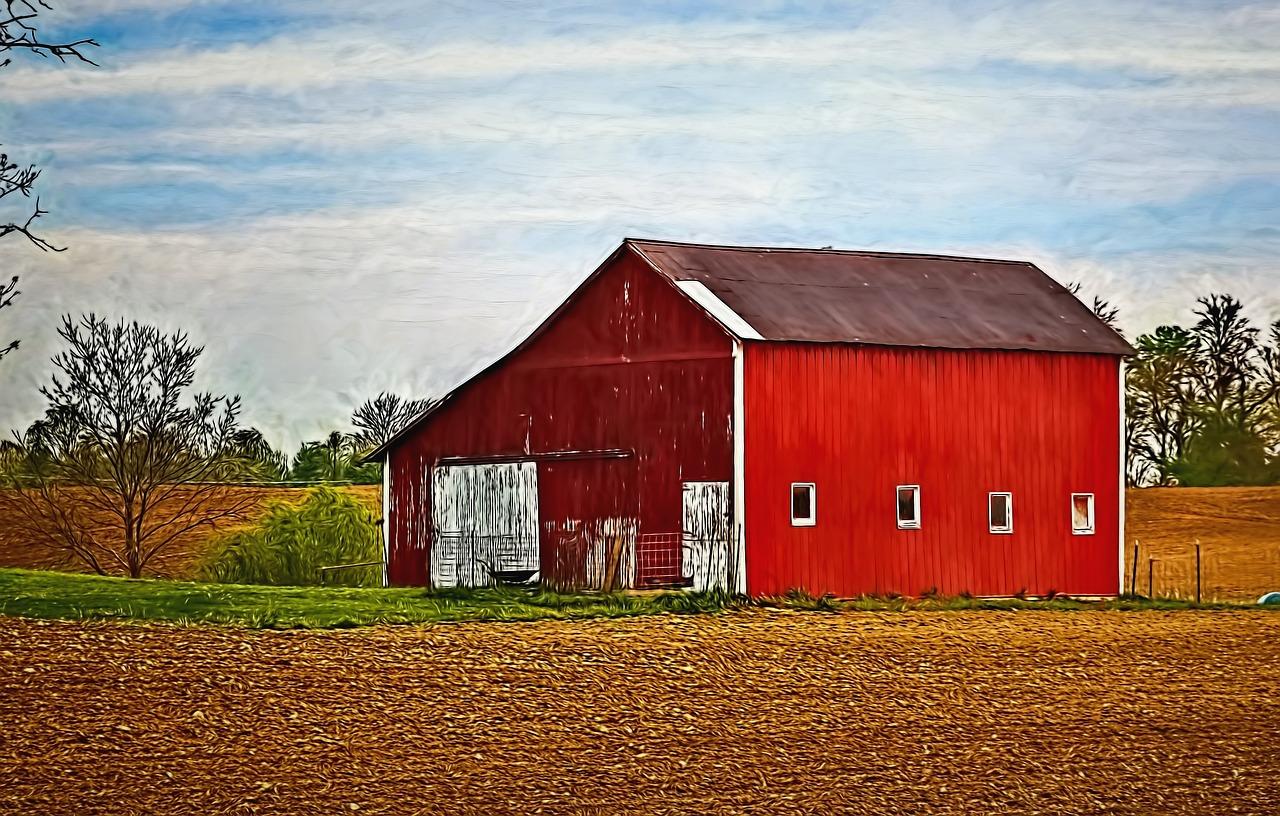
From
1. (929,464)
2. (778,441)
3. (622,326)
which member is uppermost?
(622,326)

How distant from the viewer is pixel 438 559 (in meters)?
32.9

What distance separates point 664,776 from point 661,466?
1467cm

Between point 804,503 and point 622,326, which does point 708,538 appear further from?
point 622,326

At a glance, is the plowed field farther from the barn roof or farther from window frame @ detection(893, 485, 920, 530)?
window frame @ detection(893, 485, 920, 530)

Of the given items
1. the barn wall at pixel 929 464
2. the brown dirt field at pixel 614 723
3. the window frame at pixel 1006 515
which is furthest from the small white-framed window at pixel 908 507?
the brown dirt field at pixel 614 723

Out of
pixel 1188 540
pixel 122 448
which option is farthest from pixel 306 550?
pixel 1188 540

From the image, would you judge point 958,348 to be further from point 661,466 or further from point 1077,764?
point 1077,764

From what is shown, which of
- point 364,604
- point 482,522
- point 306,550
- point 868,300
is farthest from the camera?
point 306,550

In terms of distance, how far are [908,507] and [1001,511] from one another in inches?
79.2

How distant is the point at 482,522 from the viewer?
1266 inches

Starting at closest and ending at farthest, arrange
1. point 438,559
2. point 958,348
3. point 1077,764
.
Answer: point 1077,764 → point 958,348 → point 438,559

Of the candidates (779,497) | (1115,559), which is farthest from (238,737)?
(1115,559)

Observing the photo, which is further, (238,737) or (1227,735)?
(1227,735)

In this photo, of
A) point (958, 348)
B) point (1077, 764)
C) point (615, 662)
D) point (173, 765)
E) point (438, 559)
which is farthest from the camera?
point (438, 559)
